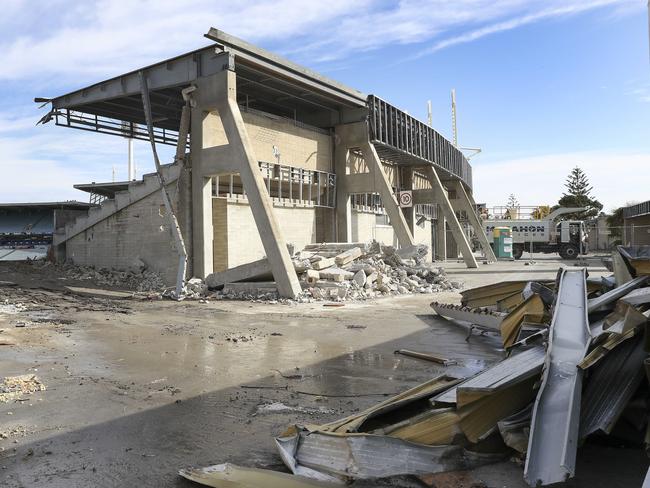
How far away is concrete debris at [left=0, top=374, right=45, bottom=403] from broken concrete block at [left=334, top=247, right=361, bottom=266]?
1136 cm

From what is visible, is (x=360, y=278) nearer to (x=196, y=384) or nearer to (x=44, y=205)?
(x=196, y=384)

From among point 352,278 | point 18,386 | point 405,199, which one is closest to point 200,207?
point 352,278

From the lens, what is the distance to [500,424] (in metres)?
3.54

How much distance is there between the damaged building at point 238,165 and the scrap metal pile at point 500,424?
10689mm

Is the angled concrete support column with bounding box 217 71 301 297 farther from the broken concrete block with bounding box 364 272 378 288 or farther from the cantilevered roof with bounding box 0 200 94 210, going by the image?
the cantilevered roof with bounding box 0 200 94 210

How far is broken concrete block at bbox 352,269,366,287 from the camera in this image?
1561 centimetres

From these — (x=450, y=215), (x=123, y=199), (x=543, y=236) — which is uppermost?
(x=123, y=199)

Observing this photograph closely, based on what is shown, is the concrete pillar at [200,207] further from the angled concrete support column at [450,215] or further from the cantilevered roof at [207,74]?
the angled concrete support column at [450,215]

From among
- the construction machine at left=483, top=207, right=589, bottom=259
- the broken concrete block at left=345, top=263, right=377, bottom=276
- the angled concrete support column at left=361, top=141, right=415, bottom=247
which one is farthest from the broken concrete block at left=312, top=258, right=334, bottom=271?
the construction machine at left=483, top=207, right=589, bottom=259

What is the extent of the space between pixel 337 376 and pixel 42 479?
3570mm

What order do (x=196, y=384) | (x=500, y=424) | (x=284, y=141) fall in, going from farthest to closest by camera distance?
(x=284, y=141) → (x=196, y=384) → (x=500, y=424)

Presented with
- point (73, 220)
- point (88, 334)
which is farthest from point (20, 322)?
point (73, 220)

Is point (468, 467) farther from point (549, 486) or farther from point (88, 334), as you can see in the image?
point (88, 334)

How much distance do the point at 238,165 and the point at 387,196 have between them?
9337mm
